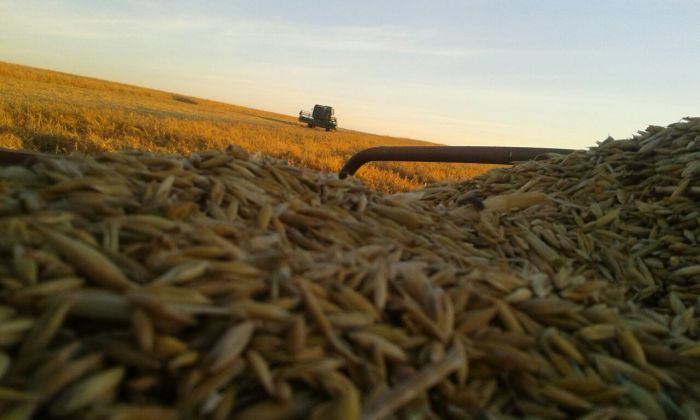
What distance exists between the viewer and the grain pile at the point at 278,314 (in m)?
0.65

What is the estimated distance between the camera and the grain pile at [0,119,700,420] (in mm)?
655

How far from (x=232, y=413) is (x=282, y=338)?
0.13 meters

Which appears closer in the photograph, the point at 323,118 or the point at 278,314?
the point at 278,314

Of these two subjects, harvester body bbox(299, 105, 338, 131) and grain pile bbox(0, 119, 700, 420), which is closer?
grain pile bbox(0, 119, 700, 420)

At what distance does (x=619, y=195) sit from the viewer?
77.1 inches

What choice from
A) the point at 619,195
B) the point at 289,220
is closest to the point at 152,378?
the point at 289,220

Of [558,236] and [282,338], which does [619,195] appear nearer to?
[558,236]

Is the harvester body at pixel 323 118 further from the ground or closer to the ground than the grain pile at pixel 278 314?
further from the ground

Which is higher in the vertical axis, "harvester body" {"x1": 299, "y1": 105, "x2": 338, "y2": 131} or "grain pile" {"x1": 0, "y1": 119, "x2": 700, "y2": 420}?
Result: "harvester body" {"x1": 299, "y1": 105, "x2": 338, "y2": 131}

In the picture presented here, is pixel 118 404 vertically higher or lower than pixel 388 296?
lower

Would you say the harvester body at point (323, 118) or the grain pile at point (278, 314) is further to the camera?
the harvester body at point (323, 118)

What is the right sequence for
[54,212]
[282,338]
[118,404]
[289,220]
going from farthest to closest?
[289,220], [54,212], [282,338], [118,404]

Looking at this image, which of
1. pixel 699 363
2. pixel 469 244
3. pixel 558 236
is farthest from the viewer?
pixel 558 236

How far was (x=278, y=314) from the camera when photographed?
735 millimetres
